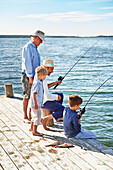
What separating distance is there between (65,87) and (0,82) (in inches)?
200

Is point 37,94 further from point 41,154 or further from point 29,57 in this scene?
point 41,154

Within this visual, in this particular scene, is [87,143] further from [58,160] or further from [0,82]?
[0,82]

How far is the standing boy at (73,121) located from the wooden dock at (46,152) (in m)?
0.10

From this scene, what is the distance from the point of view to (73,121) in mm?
4238

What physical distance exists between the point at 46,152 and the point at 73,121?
659mm

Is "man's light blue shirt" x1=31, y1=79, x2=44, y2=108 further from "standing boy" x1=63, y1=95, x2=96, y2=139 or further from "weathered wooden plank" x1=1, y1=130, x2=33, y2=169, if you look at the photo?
"weathered wooden plank" x1=1, y1=130, x2=33, y2=169

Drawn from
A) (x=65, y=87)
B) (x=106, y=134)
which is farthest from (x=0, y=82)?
(x=106, y=134)

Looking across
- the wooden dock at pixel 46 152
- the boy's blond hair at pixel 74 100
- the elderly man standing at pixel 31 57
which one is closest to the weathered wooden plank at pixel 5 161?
the wooden dock at pixel 46 152

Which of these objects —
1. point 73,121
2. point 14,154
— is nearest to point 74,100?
point 73,121

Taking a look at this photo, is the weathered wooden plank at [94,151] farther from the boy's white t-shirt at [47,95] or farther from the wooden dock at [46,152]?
the boy's white t-shirt at [47,95]

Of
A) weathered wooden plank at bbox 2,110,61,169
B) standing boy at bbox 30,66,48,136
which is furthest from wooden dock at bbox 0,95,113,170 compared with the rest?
standing boy at bbox 30,66,48,136

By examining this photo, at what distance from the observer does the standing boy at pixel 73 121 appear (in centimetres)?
419

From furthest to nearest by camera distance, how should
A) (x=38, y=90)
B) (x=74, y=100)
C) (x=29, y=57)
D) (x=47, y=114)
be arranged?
(x=47, y=114)
(x=29, y=57)
(x=38, y=90)
(x=74, y=100)

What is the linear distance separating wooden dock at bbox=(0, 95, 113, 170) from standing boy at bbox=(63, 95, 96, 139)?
0.32 feet
